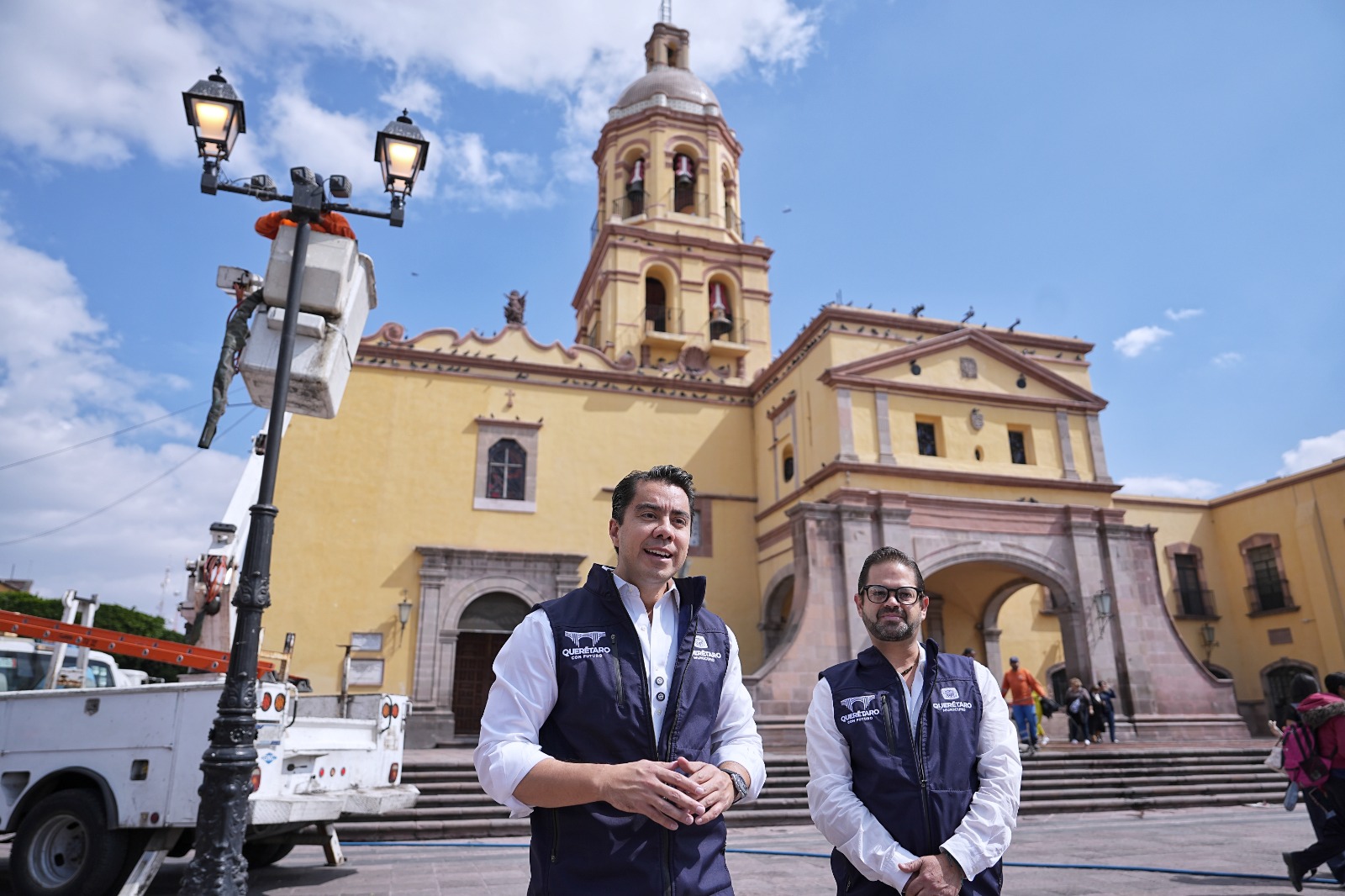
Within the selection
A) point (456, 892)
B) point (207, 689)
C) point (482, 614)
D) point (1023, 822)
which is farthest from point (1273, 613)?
point (207, 689)

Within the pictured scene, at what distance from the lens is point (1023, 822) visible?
35.0ft

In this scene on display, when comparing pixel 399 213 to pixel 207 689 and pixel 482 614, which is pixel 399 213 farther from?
pixel 482 614

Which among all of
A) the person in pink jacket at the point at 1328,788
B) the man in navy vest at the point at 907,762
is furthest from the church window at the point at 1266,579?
the man in navy vest at the point at 907,762

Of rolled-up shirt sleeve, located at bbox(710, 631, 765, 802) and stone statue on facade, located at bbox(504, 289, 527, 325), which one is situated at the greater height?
stone statue on facade, located at bbox(504, 289, 527, 325)

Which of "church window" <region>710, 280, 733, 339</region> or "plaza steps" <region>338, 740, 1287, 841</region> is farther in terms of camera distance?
"church window" <region>710, 280, 733, 339</region>

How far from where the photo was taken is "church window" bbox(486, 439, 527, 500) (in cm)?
1972

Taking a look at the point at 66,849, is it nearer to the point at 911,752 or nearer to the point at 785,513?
the point at 911,752

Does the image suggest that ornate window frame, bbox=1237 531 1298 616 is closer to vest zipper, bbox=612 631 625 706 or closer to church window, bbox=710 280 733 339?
church window, bbox=710 280 733 339

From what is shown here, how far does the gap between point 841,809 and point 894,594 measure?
0.79 metres

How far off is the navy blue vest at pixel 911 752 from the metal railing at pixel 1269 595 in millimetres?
23942

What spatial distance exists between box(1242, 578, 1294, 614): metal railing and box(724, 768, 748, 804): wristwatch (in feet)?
82.0

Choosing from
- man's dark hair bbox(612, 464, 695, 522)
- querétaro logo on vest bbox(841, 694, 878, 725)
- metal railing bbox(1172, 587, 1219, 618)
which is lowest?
querétaro logo on vest bbox(841, 694, 878, 725)

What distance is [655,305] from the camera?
2505 centimetres

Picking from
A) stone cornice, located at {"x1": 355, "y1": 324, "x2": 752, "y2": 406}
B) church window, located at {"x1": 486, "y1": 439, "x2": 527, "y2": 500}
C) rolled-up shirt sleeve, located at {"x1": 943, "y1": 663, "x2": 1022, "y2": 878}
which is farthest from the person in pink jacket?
stone cornice, located at {"x1": 355, "y1": 324, "x2": 752, "y2": 406}
